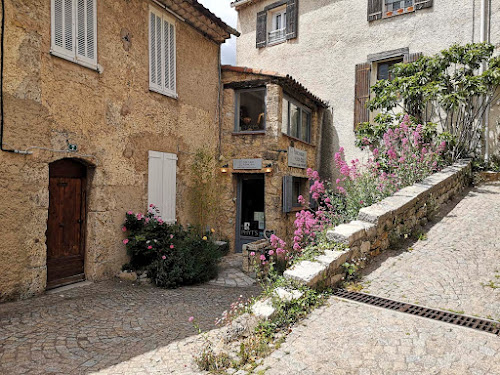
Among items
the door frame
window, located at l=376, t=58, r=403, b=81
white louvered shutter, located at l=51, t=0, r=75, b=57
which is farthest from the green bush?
window, located at l=376, t=58, r=403, b=81

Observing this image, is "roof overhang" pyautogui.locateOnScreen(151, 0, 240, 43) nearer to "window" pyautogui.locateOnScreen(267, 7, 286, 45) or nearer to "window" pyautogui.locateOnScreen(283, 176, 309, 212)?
"window" pyautogui.locateOnScreen(267, 7, 286, 45)

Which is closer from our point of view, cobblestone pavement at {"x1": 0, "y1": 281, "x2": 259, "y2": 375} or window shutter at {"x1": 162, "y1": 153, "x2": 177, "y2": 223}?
cobblestone pavement at {"x1": 0, "y1": 281, "x2": 259, "y2": 375}

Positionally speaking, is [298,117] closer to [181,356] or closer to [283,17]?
[283,17]

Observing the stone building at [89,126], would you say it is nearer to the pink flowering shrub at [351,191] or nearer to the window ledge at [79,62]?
the window ledge at [79,62]

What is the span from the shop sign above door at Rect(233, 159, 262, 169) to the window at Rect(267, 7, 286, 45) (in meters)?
5.58

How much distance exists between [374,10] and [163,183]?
322 inches

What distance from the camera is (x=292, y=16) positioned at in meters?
11.6

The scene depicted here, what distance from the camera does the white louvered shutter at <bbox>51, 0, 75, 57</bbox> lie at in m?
5.20

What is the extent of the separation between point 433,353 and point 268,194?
20.9 feet

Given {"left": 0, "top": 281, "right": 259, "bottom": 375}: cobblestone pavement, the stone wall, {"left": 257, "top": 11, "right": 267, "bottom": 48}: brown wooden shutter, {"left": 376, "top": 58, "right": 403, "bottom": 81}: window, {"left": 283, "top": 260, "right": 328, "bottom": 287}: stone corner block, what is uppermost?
{"left": 257, "top": 11, "right": 267, "bottom": 48}: brown wooden shutter

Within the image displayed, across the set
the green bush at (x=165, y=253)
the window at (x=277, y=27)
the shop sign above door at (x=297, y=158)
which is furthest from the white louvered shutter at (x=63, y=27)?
the window at (x=277, y=27)

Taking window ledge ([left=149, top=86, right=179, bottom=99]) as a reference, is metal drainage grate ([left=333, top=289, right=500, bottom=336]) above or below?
below

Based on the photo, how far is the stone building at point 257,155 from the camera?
873 cm

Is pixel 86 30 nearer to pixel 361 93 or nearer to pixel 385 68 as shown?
pixel 361 93
